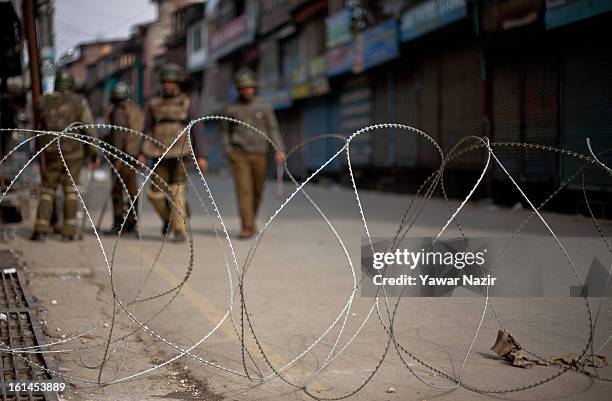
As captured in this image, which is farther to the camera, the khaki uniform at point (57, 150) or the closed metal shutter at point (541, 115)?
the closed metal shutter at point (541, 115)

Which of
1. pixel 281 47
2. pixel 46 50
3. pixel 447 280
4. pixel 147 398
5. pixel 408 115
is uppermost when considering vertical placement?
pixel 281 47

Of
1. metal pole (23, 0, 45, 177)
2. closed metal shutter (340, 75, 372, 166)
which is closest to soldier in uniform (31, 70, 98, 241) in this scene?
metal pole (23, 0, 45, 177)

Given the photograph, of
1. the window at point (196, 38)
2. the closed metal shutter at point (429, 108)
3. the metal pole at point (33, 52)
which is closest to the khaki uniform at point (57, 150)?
the metal pole at point (33, 52)

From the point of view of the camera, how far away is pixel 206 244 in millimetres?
9922

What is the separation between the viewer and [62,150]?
31.4ft

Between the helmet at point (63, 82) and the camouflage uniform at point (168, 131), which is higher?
the helmet at point (63, 82)

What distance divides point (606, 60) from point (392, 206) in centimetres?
538

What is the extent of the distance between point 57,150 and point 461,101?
11.0 metres

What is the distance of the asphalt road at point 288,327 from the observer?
3949 millimetres

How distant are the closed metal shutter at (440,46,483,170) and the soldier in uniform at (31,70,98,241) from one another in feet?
31.2

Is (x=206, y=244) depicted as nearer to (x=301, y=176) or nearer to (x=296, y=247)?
(x=296, y=247)

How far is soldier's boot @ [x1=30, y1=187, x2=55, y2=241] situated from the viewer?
31.6 feet

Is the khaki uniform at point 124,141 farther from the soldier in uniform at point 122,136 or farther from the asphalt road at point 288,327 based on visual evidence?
the asphalt road at point 288,327

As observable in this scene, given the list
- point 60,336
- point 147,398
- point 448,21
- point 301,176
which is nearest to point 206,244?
point 60,336
